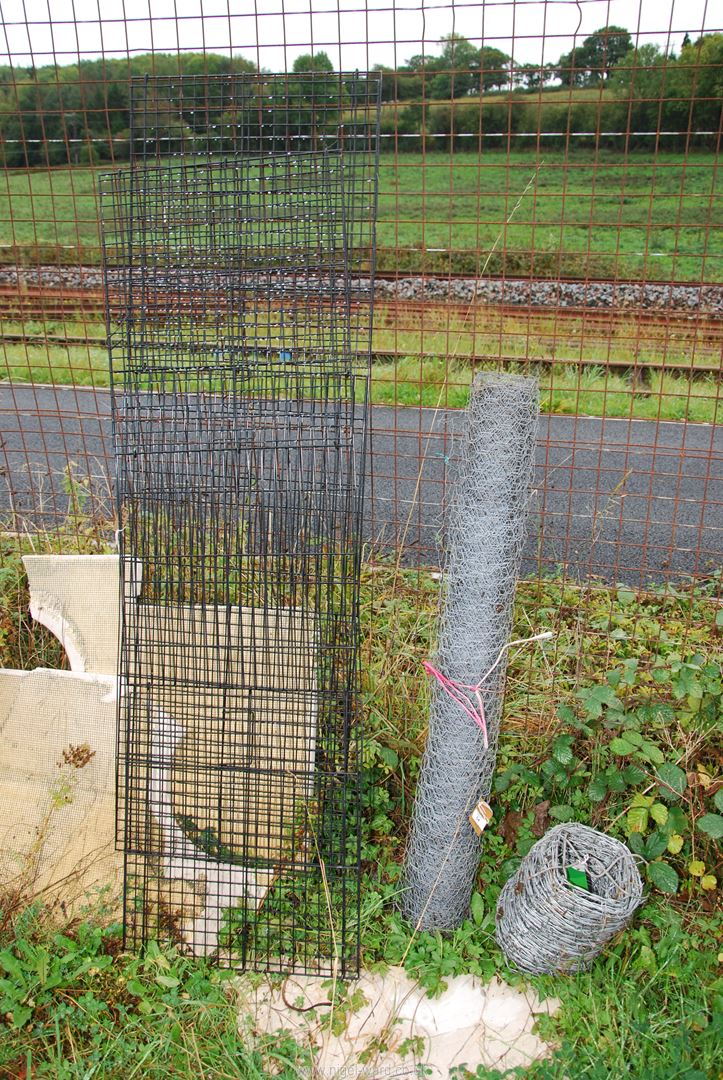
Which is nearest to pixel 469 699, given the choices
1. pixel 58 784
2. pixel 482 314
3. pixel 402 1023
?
pixel 402 1023

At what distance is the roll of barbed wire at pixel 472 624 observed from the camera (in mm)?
2834

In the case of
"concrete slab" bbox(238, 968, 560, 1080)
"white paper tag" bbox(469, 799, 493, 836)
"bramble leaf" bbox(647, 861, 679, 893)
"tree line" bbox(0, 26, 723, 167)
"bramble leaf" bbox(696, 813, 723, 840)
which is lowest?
"concrete slab" bbox(238, 968, 560, 1080)

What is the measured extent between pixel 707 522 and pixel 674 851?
10.5 ft

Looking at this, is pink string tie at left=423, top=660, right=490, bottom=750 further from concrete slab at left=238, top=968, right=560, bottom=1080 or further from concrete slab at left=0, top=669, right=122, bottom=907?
concrete slab at left=0, top=669, right=122, bottom=907

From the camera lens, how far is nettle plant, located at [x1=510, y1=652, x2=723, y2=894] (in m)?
3.05

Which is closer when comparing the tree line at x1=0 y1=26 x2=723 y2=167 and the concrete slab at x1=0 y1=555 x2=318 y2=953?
the concrete slab at x1=0 y1=555 x2=318 y2=953

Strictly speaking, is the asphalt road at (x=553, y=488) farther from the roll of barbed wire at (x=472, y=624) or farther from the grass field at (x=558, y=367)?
the roll of barbed wire at (x=472, y=624)

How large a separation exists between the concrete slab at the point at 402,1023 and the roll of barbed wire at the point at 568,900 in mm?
174

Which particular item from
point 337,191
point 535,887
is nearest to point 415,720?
point 535,887

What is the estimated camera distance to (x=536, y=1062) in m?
2.58

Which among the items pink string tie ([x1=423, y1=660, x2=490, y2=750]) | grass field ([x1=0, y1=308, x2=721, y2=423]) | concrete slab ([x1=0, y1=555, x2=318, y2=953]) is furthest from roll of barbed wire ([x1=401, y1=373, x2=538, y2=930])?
grass field ([x1=0, y1=308, x2=721, y2=423])

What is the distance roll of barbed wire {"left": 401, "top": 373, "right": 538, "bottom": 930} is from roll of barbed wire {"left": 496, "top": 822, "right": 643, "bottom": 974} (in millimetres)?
261

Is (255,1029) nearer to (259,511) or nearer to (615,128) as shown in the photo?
(259,511)

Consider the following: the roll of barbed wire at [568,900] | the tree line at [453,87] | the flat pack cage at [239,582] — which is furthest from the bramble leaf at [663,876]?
the tree line at [453,87]
